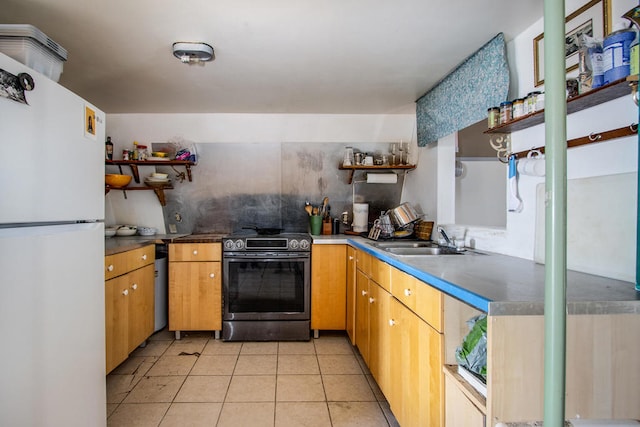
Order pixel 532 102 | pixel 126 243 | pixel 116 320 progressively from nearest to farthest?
pixel 532 102, pixel 116 320, pixel 126 243

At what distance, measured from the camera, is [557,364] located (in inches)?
21.1

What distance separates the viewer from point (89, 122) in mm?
1410

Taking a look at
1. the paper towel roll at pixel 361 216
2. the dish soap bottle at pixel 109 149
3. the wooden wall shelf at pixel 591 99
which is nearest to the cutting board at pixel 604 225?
the wooden wall shelf at pixel 591 99

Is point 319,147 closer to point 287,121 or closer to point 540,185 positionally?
point 287,121

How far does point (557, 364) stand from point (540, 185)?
128 cm

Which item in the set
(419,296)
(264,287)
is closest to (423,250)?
(419,296)

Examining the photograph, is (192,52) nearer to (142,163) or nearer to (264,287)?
(142,163)

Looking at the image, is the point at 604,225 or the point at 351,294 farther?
the point at 351,294

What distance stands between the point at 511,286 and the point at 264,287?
2.15 metres

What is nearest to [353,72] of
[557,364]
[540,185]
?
[540,185]

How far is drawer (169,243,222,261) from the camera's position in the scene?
9.39ft

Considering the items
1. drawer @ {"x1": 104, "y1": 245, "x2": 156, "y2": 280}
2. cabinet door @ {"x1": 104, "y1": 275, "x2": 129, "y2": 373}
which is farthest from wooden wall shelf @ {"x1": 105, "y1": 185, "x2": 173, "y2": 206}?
cabinet door @ {"x1": 104, "y1": 275, "x2": 129, "y2": 373}

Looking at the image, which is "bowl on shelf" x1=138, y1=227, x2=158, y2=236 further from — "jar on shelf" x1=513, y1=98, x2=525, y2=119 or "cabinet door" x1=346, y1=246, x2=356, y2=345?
"jar on shelf" x1=513, y1=98, x2=525, y2=119

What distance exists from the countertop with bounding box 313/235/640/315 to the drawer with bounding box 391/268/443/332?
0.13 feet
